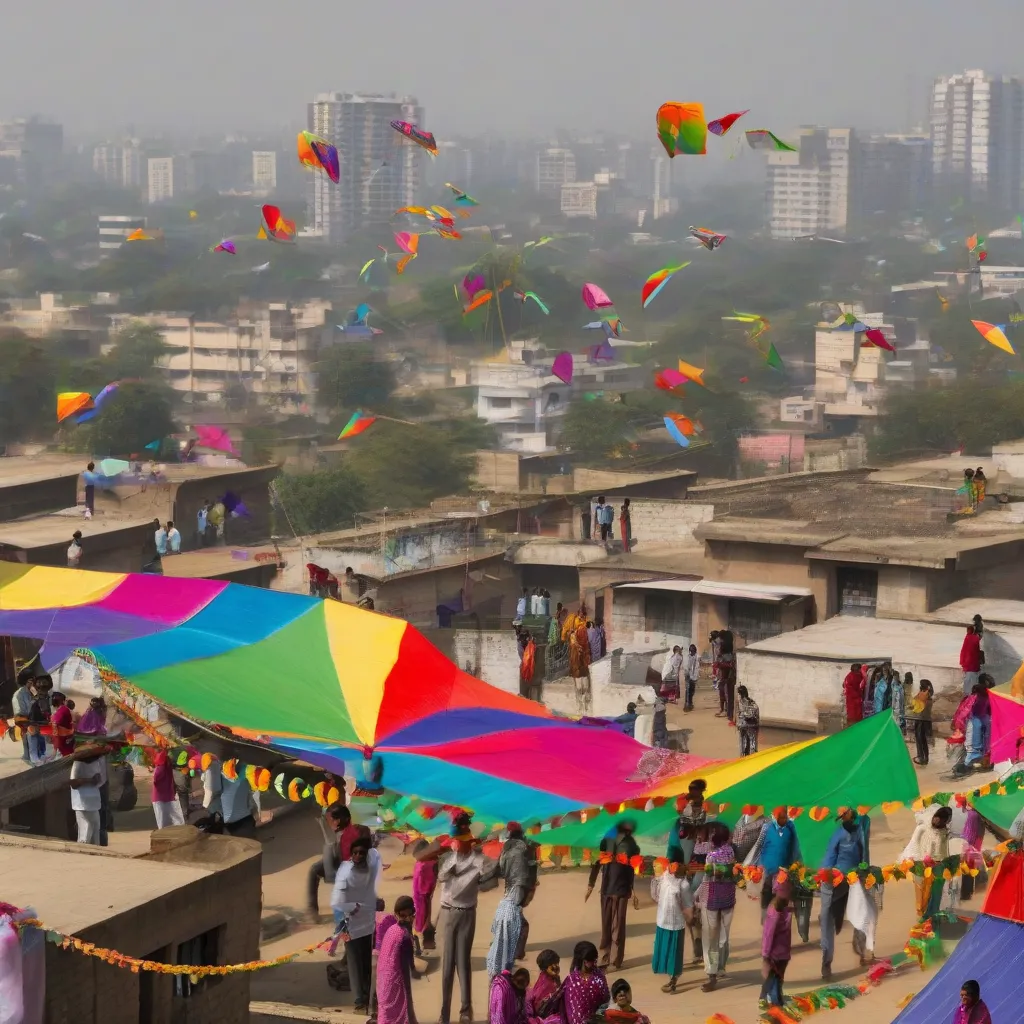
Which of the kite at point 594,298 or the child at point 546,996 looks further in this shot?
the kite at point 594,298

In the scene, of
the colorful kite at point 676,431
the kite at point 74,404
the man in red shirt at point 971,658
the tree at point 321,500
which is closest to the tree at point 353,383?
the kite at point 74,404

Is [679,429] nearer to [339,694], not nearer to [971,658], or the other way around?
[971,658]

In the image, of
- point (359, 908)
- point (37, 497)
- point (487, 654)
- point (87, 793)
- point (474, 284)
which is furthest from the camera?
point (474, 284)

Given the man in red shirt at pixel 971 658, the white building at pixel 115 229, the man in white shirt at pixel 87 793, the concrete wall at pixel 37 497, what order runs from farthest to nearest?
the white building at pixel 115 229, the concrete wall at pixel 37 497, the man in red shirt at pixel 971 658, the man in white shirt at pixel 87 793

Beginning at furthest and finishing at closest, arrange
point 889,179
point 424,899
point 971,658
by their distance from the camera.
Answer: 1. point 889,179
2. point 971,658
3. point 424,899

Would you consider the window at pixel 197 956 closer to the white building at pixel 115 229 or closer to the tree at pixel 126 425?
the tree at pixel 126 425

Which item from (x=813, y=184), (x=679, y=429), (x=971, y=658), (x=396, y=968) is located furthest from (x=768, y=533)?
(x=813, y=184)

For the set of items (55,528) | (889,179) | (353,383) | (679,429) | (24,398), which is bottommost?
(353,383)
